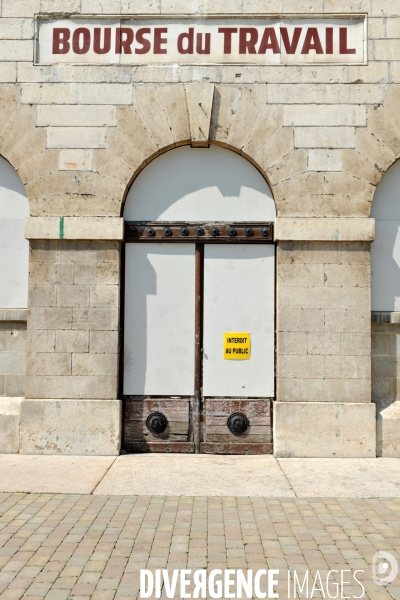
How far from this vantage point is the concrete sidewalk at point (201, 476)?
20.0ft

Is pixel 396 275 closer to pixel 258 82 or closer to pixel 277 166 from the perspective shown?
pixel 277 166

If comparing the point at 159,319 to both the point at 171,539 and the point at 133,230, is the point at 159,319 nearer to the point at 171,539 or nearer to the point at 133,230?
the point at 133,230

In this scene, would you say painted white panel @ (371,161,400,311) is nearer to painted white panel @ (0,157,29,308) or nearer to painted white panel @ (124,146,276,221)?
painted white panel @ (124,146,276,221)

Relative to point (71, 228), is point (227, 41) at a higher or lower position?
higher

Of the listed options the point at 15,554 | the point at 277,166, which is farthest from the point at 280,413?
the point at 15,554

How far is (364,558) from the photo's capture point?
4.36m

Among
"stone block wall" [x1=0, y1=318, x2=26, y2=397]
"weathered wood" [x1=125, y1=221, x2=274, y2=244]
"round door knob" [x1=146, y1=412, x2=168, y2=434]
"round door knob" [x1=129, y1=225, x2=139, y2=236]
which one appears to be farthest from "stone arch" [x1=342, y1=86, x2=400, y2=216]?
"stone block wall" [x1=0, y1=318, x2=26, y2=397]

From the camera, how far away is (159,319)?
25.8 feet

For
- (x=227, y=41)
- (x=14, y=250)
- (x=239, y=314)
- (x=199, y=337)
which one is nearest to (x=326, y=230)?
(x=239, y=314)

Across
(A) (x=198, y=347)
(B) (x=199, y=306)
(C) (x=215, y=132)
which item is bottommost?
(A) (x=198, y=347)

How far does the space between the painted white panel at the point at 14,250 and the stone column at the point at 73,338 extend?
0.31 metres

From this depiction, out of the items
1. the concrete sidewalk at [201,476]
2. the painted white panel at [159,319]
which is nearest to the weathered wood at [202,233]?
the painted white panel at [159,319]

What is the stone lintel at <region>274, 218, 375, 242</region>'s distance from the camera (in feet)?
25.0

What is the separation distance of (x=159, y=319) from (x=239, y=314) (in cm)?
113
